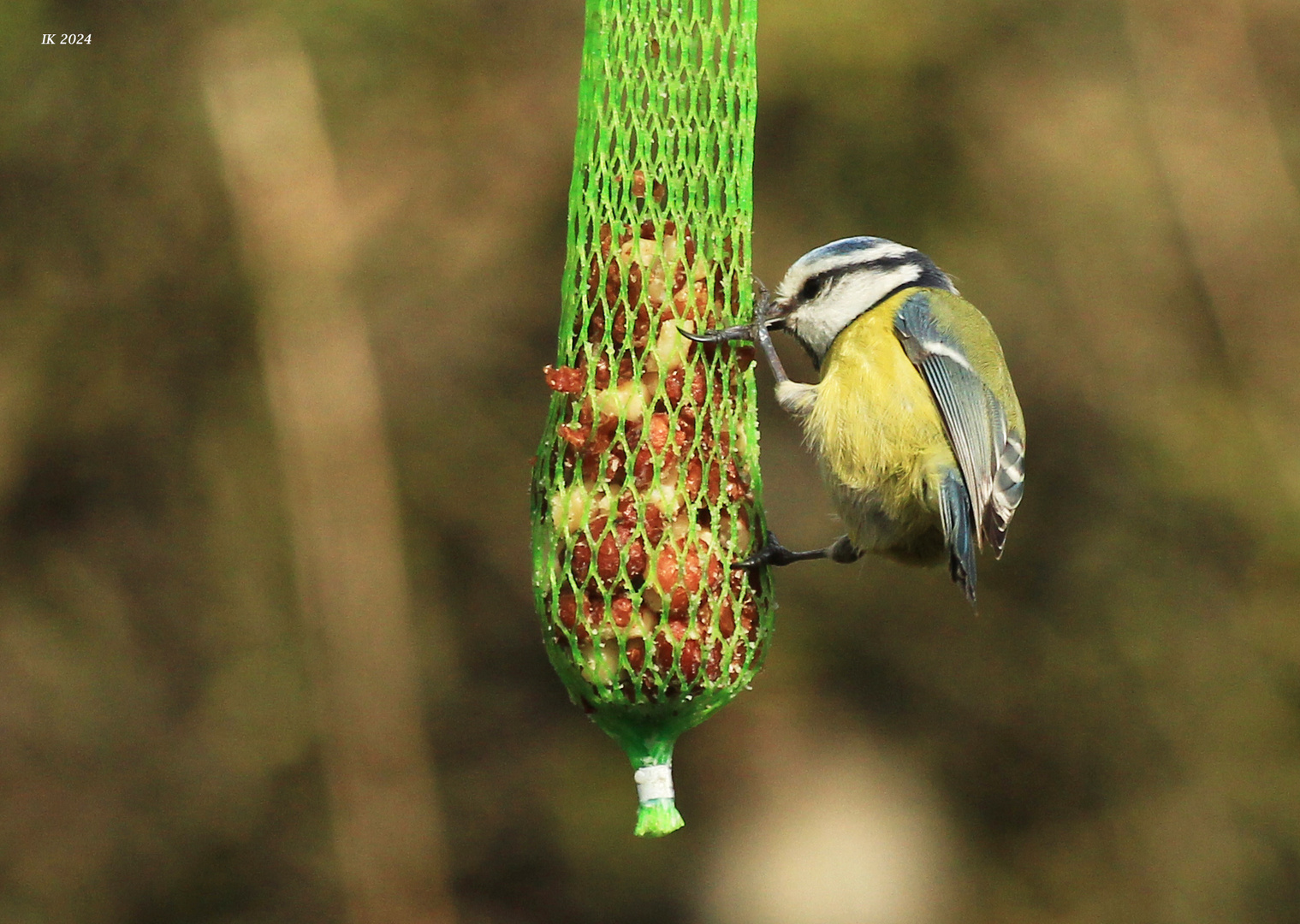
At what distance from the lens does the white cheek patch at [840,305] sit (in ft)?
8.87

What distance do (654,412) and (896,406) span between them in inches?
19.4

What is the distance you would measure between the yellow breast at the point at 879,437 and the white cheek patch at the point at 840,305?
0.15ft

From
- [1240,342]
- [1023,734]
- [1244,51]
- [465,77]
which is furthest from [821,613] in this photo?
[1244,51]

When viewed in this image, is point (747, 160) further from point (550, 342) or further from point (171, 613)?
point (171, 613)

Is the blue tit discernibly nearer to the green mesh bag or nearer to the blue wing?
the blue wing

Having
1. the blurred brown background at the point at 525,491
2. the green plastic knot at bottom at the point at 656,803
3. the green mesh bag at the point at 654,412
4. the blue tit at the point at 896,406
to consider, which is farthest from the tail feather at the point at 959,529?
the blurred brown background at the point at 525,491

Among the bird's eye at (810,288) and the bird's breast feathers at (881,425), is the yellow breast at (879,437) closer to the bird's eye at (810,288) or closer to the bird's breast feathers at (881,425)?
the bird's breast feathers at (881,425)

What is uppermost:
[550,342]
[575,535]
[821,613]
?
[550,342]

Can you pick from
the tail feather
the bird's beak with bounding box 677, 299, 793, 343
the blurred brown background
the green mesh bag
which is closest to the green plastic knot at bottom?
the green mesh bag

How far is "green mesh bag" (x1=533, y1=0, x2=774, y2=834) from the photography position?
2350 mm

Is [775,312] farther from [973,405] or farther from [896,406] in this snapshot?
[973,405]

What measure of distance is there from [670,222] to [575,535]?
1.94ft

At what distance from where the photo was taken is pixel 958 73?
17.3ft

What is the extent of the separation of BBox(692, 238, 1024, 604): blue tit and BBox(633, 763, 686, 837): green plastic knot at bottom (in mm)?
452
